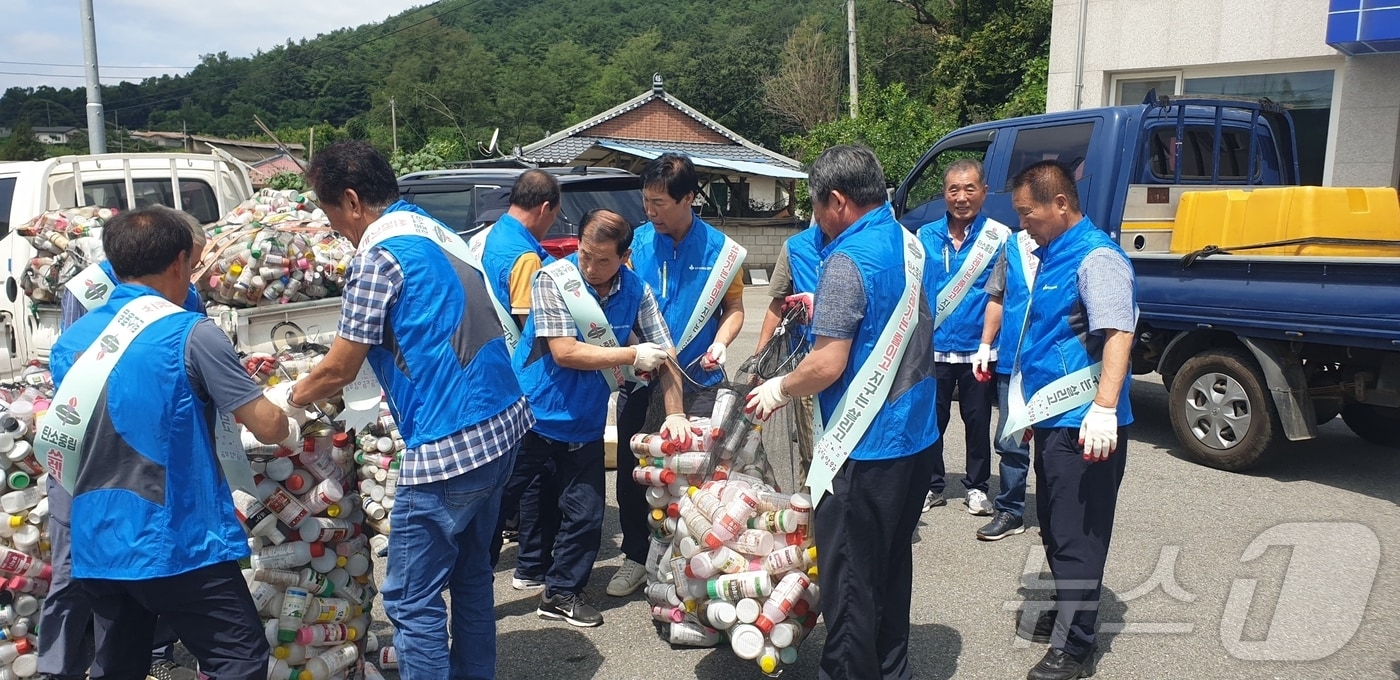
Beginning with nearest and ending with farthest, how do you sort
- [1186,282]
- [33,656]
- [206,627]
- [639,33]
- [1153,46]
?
[206,627] → [33,656] → [1186,282] → [1153,46] → [639,33]

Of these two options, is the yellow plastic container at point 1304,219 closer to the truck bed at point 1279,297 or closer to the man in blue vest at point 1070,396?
the truck bed at point 1279,297

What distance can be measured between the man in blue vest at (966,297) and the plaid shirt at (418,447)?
2900 mm

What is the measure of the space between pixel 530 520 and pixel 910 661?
1.69 metres

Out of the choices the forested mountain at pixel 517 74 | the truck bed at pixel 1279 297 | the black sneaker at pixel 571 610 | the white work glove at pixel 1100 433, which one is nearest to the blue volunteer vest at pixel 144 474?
the black sneaker at pixel 571 610

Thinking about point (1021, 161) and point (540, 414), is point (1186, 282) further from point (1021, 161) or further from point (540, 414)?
point (540, 414)

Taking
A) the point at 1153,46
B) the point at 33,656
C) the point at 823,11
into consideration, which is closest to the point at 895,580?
the point at 33,656

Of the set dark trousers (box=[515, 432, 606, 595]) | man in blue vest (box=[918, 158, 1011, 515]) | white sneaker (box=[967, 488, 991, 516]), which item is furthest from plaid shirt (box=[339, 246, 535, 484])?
white sneaker (box=[967, 488, 991, 516])

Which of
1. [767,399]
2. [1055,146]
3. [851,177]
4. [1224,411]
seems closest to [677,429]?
[767,399]

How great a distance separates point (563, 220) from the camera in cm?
941

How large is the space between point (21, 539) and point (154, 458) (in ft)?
3.34

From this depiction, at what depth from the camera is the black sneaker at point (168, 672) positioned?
3.37 metres

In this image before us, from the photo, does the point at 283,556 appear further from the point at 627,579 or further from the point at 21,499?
the point at 627,579

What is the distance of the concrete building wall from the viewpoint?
1088cm

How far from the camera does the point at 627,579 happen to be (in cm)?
436
